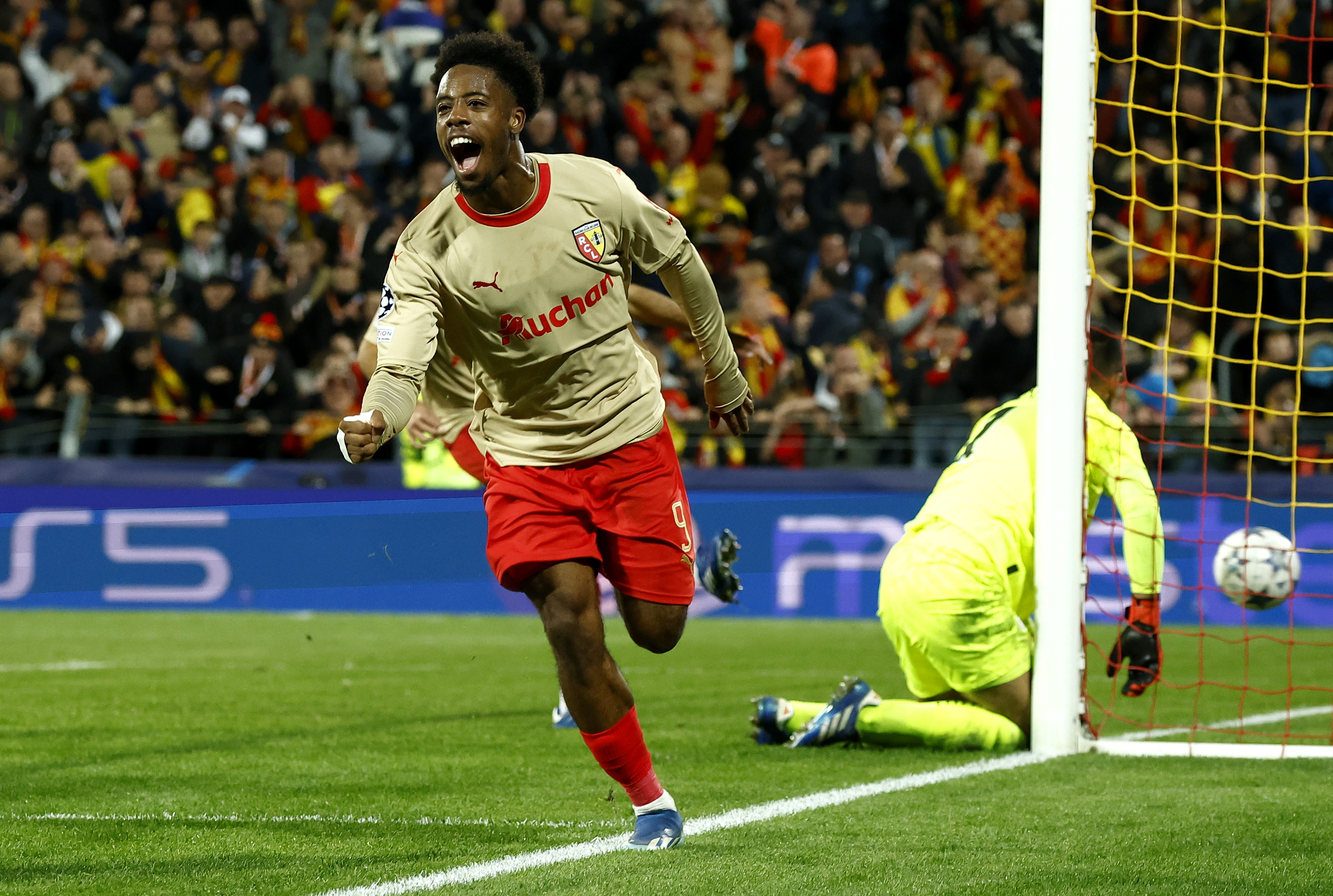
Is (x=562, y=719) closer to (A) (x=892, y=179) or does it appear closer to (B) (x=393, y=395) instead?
(B) (x=393, y=395)

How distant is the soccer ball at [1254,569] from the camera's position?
660 cm

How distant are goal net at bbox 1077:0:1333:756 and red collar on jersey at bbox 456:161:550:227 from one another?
2.44 metres

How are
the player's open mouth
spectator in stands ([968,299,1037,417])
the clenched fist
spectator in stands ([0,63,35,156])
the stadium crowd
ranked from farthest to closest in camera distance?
spectator in stands ([0,63,35,156]) < the stadium crowd < spectator in stands ([968,299,1037,417]) < the player's open mouth < the clenched fist

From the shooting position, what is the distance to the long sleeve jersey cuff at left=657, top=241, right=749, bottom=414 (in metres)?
4.42

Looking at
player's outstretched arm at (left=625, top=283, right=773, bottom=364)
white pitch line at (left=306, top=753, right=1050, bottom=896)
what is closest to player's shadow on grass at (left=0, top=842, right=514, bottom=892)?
white pitch line at (left=306, top=753, right=1050, bottom=896)

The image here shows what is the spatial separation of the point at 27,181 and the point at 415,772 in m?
12.2

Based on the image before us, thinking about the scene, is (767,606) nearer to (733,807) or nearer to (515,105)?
(733,807)

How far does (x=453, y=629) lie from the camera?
38.7 ft

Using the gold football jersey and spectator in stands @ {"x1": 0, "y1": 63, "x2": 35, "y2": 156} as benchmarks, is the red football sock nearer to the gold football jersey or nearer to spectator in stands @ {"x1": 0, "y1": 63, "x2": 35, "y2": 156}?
the gold football jersey

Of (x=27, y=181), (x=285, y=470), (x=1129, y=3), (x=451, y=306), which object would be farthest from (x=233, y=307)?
(x=451, y=306)

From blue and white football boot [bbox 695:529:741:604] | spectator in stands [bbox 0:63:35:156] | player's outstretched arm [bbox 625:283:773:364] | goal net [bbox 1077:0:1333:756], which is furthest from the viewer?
spectator in stands [bbox 0:63:35:156]

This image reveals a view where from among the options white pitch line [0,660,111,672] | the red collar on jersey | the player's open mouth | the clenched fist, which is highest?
the player's open mouth

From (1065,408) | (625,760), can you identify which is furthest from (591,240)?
(1065,408)

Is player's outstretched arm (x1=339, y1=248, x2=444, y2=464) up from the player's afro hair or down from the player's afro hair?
down
